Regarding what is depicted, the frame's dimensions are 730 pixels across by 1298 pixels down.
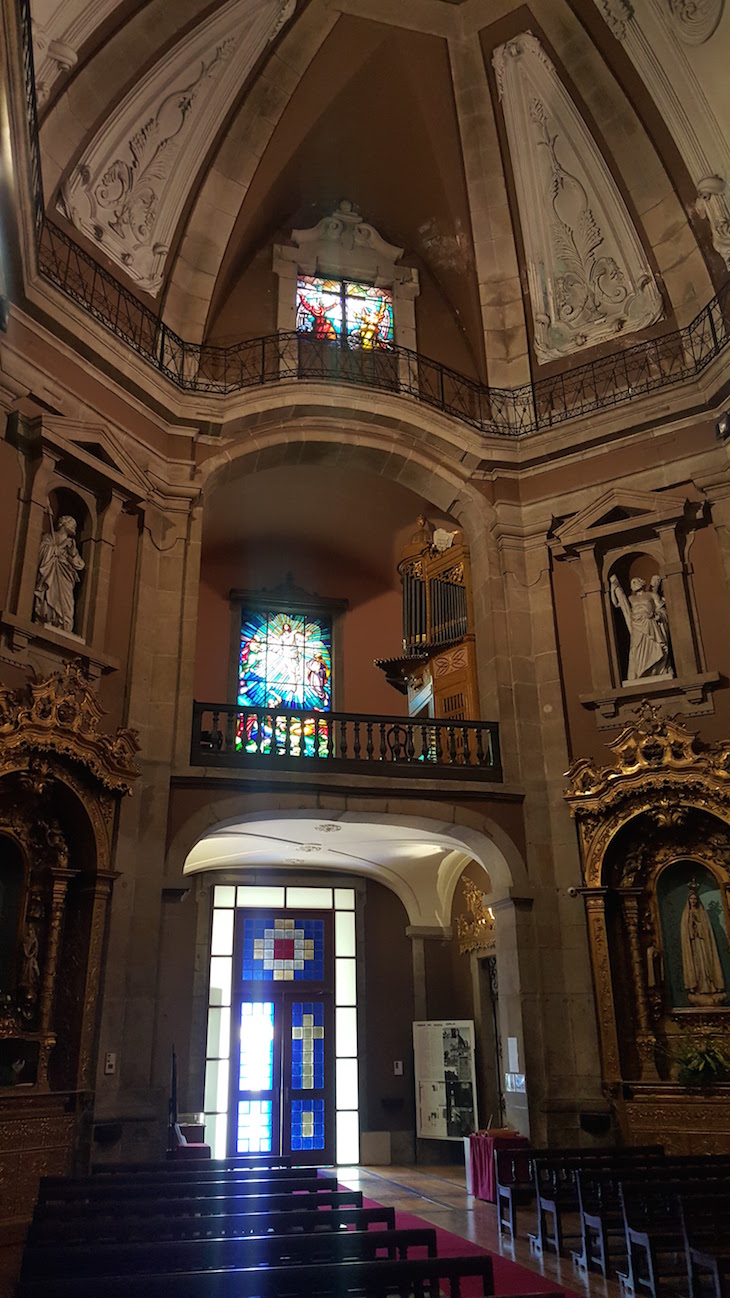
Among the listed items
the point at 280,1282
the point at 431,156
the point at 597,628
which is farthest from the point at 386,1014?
the point at 431,156

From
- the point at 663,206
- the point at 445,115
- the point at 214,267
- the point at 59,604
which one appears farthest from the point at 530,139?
the point at 59,604

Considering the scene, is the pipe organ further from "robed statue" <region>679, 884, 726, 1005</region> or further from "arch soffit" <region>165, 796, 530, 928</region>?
"robed statue" <region>679, 884, 726, 1005</region>

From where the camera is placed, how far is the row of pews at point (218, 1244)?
4.11 metres

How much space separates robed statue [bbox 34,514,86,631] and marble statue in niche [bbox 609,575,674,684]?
6425mm

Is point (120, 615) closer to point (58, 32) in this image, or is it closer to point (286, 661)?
point (286, 661)

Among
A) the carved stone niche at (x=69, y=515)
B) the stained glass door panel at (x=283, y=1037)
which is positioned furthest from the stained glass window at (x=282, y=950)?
the carved stone niche at (x=69, y=515)

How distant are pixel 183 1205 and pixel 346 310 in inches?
482

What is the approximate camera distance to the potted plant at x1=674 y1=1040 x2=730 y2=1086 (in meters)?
9.66

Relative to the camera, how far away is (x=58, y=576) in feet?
33.5

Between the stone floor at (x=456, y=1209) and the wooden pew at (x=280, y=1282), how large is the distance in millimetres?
2503

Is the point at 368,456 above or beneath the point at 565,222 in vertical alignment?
beneath

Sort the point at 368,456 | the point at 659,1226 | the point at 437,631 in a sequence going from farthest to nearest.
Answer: the point at 437,631 → the point at 368,456 → the point at 659,1226

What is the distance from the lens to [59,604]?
10.1 meters

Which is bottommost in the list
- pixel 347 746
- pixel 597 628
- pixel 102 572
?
pixel 347 746
